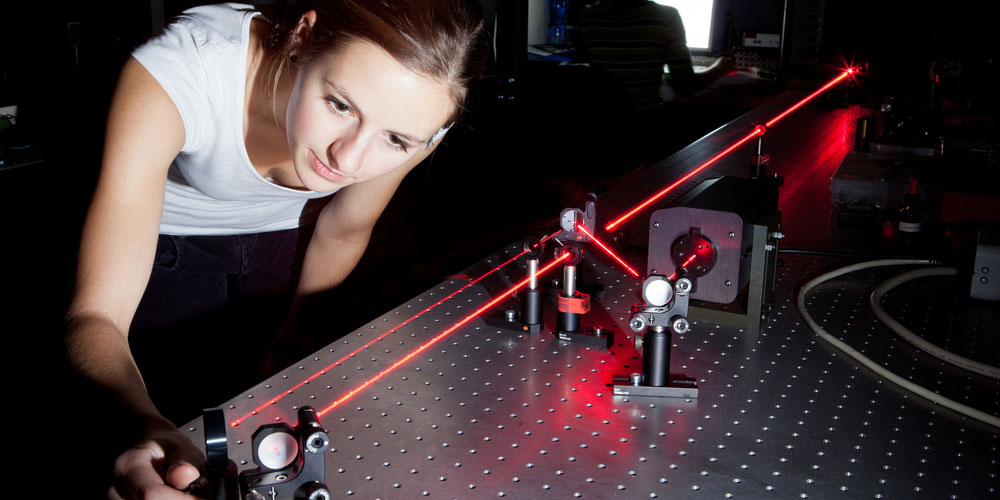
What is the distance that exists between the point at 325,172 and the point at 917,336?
84cm

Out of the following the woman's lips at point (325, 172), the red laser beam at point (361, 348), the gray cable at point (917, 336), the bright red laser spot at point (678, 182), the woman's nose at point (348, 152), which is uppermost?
the woman's nose at point (348, 152)

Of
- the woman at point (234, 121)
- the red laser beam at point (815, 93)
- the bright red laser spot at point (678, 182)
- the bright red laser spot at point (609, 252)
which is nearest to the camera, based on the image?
the woman at point (234, 121)

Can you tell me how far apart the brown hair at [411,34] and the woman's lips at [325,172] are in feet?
0.46

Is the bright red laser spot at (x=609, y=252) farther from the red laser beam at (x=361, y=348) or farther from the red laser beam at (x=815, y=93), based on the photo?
the red laser beam at (x=815, y=93)

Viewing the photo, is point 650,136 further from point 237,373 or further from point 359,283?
point 237,373

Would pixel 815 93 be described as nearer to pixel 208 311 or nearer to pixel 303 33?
pixel 208 311

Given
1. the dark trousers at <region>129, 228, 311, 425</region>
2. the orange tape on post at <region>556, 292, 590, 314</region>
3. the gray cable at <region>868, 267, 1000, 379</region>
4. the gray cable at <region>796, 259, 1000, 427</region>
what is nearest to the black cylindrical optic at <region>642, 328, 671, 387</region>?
the orange tape on post at <region>556, 292, 590, 314</region>

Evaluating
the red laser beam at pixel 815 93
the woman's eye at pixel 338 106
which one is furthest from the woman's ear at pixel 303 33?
the red laser beam at pixel 815 93

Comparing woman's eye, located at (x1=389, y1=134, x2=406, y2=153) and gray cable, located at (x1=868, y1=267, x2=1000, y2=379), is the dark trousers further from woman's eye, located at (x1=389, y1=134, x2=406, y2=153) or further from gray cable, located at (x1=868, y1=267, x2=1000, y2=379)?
gray cable, located at (x1=868, y1=267, x2=1000, y2=379)

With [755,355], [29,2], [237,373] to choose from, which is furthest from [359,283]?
[755,355]

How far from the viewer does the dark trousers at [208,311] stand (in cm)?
161

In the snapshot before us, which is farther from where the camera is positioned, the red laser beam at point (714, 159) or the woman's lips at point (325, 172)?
the red laser beam at point (714, 159)

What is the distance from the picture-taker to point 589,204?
4.30 ft

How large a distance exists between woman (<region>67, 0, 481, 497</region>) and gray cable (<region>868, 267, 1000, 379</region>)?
70 cm
